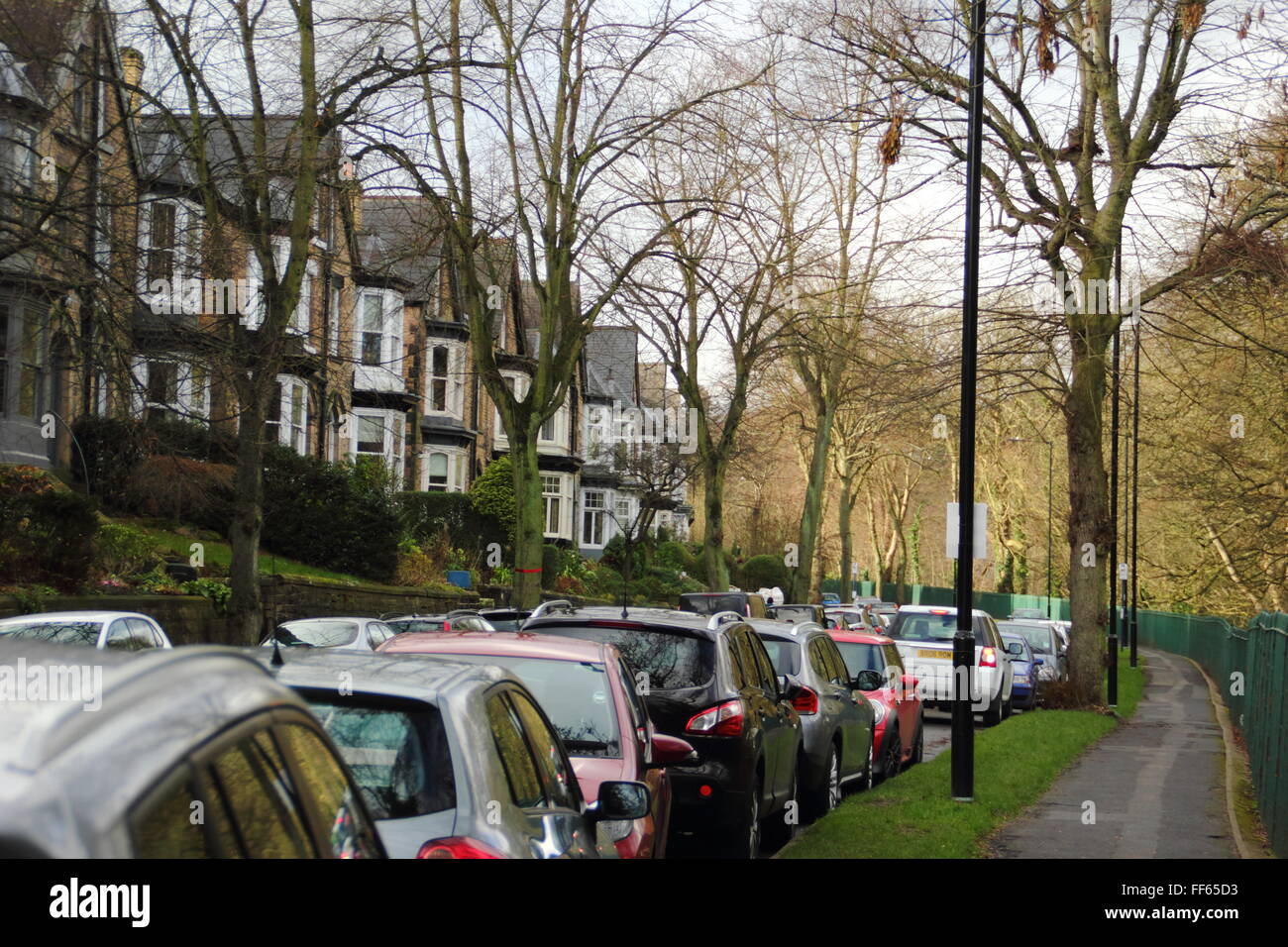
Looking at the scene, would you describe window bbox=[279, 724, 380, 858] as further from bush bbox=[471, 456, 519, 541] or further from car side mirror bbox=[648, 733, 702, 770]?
bush bbox=[471, 456, 519, 541]

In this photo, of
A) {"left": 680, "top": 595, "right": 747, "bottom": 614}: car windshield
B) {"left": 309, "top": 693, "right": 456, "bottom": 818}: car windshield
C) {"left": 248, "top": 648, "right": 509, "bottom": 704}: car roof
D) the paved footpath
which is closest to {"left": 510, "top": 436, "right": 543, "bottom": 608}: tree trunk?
{"left": 680, "top": 595, "right": 747, "bottom": 614}: car windshield

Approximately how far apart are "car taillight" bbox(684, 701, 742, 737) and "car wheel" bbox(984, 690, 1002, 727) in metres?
14.8

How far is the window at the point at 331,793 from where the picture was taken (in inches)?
107

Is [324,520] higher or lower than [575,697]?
higher

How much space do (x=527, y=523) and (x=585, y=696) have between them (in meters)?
16.2

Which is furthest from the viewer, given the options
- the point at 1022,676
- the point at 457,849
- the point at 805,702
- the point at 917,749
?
the point at 1022,676

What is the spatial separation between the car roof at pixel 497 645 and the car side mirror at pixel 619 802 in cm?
165

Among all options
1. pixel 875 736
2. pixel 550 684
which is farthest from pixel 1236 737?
pixel 550 684

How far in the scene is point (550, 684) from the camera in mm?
7770


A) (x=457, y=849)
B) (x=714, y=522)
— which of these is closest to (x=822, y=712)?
(x=457, y=849)

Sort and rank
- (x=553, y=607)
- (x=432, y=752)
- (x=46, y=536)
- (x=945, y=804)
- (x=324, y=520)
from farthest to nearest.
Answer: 1. (x=324, y=520)
2. (x=46, y=536)
3. (x=945, y=804)
4. (x=553, y=607)
5. (x=432, y=752)

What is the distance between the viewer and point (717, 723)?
385 inches

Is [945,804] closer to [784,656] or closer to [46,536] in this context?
[784,656]

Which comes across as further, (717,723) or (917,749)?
(917,749)
